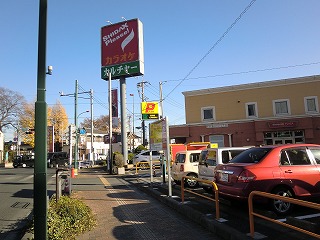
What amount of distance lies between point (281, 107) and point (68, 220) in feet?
99.3

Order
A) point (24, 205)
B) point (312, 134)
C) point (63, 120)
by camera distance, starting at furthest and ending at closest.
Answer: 1. point (63, 120)
2. point (312, 134)
3. point (24, 205)

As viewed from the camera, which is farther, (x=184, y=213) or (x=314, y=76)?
(x=314, y=76)

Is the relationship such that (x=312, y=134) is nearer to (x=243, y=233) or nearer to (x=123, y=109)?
(x=123, y=109)

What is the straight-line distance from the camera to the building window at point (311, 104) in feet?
106

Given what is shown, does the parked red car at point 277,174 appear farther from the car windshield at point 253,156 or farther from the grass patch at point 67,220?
the grass patch at point 67,220

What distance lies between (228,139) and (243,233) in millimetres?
28237

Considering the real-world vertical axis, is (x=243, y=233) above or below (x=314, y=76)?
below

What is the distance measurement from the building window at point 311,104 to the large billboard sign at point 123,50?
1692 centimetres

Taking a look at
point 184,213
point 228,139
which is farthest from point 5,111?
point 184,213

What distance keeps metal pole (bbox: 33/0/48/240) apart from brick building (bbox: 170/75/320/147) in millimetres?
29481

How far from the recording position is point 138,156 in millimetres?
32219

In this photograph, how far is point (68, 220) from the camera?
6988 millimetres

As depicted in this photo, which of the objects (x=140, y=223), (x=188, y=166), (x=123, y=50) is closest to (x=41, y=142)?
(x=140, y=223)

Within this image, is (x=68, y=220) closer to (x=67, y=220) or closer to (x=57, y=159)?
(x=67, y=220)
